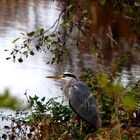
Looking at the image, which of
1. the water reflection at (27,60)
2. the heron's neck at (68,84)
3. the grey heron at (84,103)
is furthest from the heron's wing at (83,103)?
the water reflection at (27,60)

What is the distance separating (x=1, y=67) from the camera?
8.94 m

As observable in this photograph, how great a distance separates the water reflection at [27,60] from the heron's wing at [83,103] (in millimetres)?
721

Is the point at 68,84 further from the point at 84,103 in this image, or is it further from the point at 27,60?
the point at 27,60

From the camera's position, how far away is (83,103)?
13.9 ft

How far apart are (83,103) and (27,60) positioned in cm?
547

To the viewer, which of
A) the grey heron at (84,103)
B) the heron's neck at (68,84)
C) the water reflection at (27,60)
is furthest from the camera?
the water reflection at (27,60)

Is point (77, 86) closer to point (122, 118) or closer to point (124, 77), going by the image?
point (122, 118)

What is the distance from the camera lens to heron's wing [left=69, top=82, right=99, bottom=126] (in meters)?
4.04

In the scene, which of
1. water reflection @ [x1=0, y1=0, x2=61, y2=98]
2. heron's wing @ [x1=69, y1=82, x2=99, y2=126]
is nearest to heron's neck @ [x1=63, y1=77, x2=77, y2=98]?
heron's wing @ [x1=69, y1=82, x2=99, y2=126]

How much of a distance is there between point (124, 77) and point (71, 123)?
428 centimetres

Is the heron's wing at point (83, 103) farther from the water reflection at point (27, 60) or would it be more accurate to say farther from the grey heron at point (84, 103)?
the water reflection at point (27, 60)

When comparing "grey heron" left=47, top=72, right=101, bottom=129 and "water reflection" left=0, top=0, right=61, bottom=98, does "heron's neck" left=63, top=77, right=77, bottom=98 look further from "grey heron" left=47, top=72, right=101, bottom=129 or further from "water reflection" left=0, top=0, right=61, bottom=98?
"water reflection" left=0, top=0, right=61, bottom=98

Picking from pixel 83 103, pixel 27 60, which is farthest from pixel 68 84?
pixel 27 60

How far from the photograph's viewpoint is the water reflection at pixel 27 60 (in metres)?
7.66
